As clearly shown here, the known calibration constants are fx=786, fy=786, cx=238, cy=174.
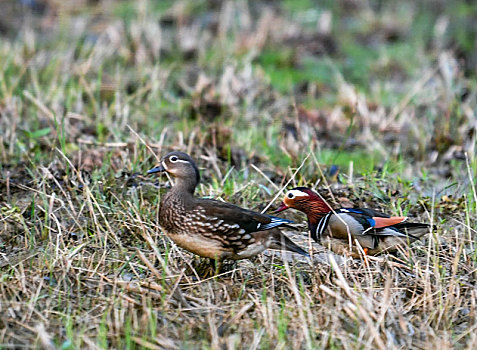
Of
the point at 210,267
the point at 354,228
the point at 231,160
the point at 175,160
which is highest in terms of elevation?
the point at 175,160

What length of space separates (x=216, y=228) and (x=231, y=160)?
2448mm

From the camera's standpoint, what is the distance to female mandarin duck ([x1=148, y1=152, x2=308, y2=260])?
17.3 ft

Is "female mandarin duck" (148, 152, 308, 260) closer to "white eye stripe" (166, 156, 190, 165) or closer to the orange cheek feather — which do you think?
"white eye stripe" (166, 156, 190, 165)

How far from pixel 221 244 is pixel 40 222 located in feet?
4.90

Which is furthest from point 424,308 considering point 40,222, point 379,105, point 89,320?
point 379,105

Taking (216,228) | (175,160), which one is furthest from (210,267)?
(175,160)

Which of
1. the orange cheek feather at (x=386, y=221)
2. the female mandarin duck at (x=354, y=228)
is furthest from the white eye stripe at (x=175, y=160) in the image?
the orange cheek feather at (x=386, y=221)

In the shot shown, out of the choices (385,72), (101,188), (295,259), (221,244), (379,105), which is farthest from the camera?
(385,72)

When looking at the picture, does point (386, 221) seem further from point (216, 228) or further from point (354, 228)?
point (216, 228)

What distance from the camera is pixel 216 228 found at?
5.29m

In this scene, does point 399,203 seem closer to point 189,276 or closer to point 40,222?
point 189,276

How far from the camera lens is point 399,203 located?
6590 millimetres

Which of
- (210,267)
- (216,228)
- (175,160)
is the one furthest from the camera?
(175,160)

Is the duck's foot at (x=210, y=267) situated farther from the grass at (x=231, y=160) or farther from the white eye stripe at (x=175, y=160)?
the white eye stripe at (x=175, y=160)
